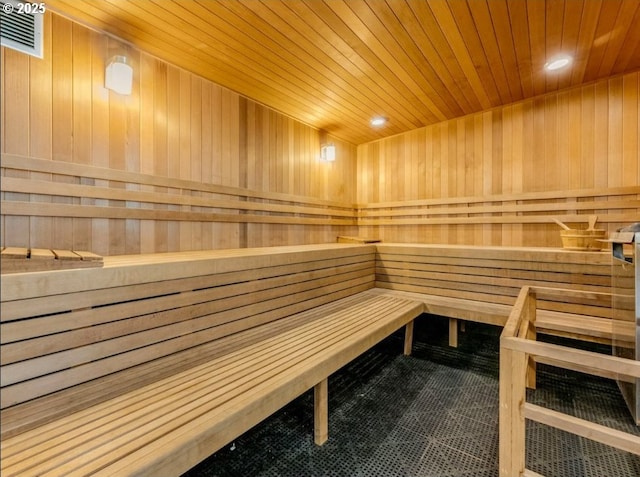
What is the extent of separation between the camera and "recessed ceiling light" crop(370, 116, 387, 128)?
393 cm

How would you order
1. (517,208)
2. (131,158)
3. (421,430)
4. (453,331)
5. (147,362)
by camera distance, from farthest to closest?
1. (517,208)
2. (453,331)
3. (131,158)
4. (421,430)
5. (147,362)

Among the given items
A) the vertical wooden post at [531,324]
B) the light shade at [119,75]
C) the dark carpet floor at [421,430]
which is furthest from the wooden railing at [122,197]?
the vertical wooden post at [531,324]

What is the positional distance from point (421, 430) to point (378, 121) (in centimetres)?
343

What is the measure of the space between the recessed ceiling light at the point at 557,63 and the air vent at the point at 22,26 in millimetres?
3877

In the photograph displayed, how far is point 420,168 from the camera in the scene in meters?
4.32

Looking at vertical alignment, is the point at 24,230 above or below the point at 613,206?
below

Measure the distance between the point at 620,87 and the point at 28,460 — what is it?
4.89 meters

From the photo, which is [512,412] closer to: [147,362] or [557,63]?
[147,362]

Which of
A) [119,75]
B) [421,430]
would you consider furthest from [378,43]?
[421,430]

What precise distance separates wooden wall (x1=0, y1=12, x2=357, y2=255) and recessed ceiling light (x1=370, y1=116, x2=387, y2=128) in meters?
1.12

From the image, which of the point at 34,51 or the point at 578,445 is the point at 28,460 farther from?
the point at 578,445

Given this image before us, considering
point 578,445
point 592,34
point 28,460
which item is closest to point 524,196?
point 592,34

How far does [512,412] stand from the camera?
1.29m

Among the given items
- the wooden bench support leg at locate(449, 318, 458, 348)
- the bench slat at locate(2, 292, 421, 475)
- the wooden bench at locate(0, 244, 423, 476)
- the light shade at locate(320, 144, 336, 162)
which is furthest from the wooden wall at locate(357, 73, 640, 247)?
the wooden bench at locate(0, 244, 423, 476)
